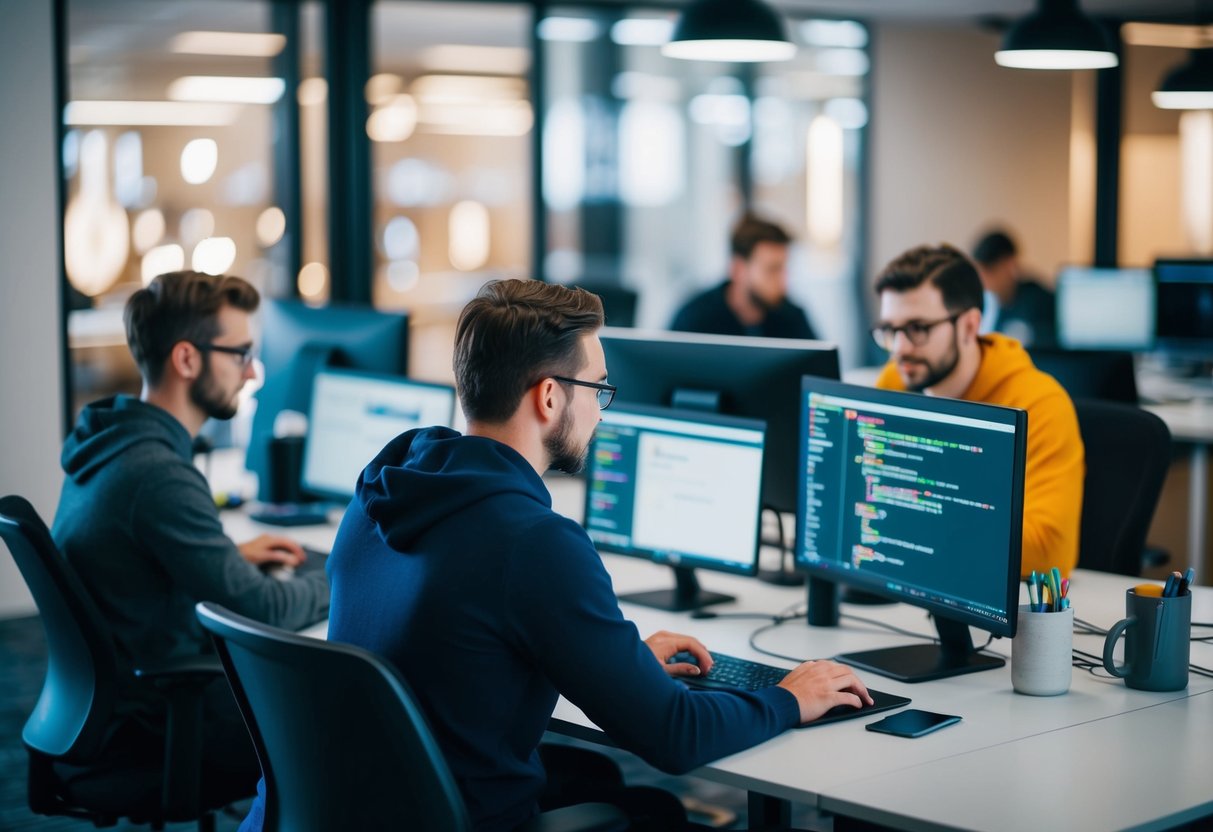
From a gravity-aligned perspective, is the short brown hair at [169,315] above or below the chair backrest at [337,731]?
above

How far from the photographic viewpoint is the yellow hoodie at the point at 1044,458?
105 inches

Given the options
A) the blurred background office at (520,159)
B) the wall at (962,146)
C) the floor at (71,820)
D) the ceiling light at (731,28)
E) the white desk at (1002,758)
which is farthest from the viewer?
the wall at (962,146)

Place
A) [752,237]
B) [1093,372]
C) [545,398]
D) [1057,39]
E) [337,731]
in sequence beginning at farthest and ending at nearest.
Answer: [752,237] < [1057,39] < [1093,372] < [545,398] < [337,731]

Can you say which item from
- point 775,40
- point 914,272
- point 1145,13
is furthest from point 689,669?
point 1145,13

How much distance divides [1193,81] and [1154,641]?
4.51 meters

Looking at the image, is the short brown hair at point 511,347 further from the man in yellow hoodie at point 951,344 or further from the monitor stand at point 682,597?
the man in yellow hoodie at point 951,344

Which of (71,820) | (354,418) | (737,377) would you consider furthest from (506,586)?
(71,820)

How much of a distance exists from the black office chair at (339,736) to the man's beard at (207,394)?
1158 millimetres

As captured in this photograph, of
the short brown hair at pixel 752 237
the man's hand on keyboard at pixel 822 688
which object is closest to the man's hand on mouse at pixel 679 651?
the man's hand on keyboard at pixel 822 688

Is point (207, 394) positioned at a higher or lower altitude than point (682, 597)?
higher

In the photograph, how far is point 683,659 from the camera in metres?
2.23

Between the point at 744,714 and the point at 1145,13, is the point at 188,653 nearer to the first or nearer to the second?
the point at 744,714

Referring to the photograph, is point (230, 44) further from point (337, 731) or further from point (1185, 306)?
point (337, 731)

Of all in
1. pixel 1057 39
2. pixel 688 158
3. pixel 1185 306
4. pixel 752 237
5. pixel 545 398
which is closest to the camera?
pixel 545 398
